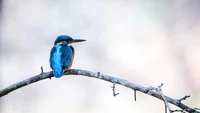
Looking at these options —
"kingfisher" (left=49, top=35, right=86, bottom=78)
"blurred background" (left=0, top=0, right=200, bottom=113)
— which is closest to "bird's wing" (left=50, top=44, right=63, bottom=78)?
"kingfisher" (left=49, top=35, right=86, bottom=78)

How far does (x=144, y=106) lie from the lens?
1.49m

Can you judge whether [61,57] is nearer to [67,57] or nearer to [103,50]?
[67,57]

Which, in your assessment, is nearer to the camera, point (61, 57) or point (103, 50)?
point (61, 57)

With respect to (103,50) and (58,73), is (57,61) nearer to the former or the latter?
(58,73)

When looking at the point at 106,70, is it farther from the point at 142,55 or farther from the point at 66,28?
the point at 66,28

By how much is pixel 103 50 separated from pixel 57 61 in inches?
16.7

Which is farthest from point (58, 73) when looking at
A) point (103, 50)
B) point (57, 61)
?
point (103, 50)

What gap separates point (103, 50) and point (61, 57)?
0.40m

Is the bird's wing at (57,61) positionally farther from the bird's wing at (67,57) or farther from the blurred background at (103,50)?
the blurred background at (103,50)

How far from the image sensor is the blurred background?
1.49 metres

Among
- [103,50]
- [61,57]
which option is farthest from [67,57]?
[103,50]

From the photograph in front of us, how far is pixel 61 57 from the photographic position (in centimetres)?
119

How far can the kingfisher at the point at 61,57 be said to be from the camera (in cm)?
115

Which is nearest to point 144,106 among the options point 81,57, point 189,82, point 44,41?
point 189,82
